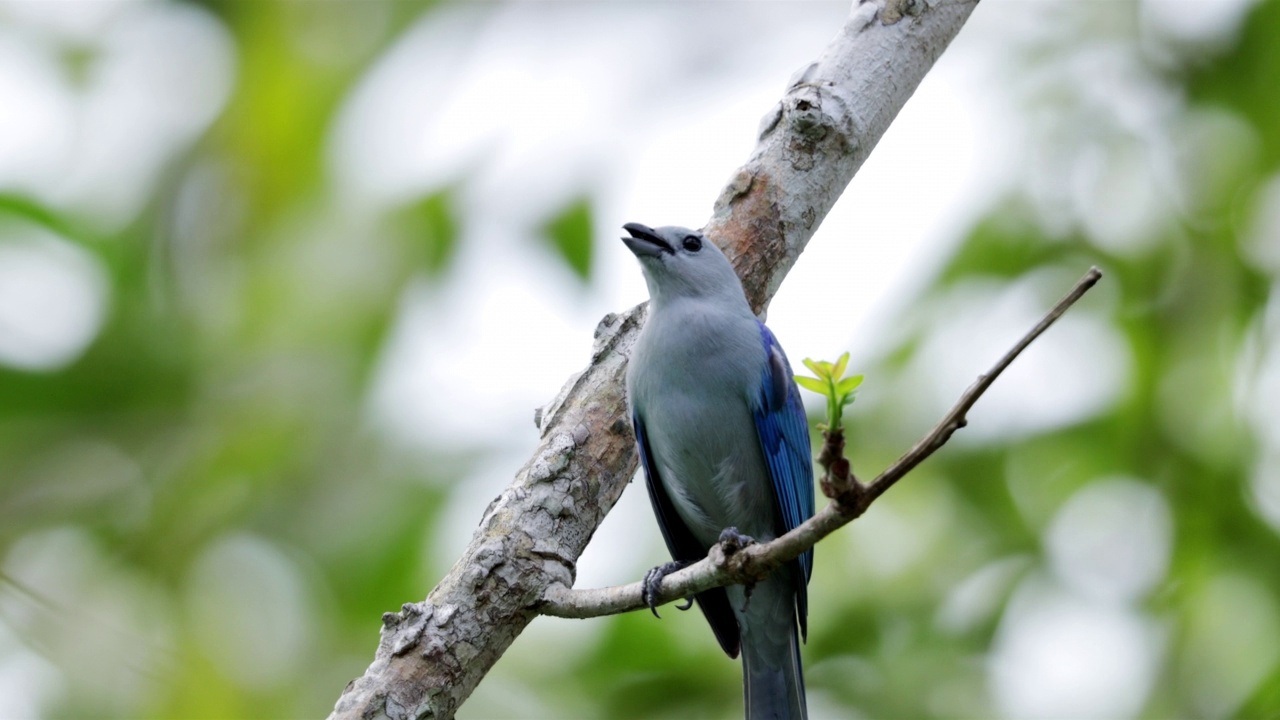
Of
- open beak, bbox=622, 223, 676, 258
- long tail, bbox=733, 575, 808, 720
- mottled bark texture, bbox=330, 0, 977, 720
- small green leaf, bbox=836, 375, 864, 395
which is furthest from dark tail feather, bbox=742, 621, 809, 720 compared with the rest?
small green leaf, bbox=836, 375, 864, 395

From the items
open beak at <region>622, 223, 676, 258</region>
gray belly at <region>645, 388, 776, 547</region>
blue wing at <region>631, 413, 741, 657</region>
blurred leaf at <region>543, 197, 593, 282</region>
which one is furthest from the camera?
blurred leaf at <region>543, 197, 593, 282</region>

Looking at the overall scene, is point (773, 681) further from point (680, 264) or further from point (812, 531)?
point (812, 531)

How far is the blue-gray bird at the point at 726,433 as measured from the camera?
411cm

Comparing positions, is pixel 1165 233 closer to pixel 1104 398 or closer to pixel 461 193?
pixel 1104 398

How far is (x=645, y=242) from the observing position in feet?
15.2

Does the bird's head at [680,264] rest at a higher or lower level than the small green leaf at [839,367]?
higher

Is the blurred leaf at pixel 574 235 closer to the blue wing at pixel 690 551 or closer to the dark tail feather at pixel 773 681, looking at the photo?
the blue wing at pixel 690 551

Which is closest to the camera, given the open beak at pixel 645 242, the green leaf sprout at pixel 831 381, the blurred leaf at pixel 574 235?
the green leaf sprout at pixel 831 381

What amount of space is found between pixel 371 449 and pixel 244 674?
1418 millimetres

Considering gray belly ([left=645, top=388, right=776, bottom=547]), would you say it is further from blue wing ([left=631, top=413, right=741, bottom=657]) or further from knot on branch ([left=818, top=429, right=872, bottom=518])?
knot on branch ([left=818, top=429, right=872, bottom=518])

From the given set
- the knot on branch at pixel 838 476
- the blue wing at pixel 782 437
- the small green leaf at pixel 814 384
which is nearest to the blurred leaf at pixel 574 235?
the blue wing at pixel 782 437

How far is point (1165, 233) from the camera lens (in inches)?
235

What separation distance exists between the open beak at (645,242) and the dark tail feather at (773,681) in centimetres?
156

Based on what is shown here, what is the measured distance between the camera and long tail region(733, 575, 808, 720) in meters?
4.46
